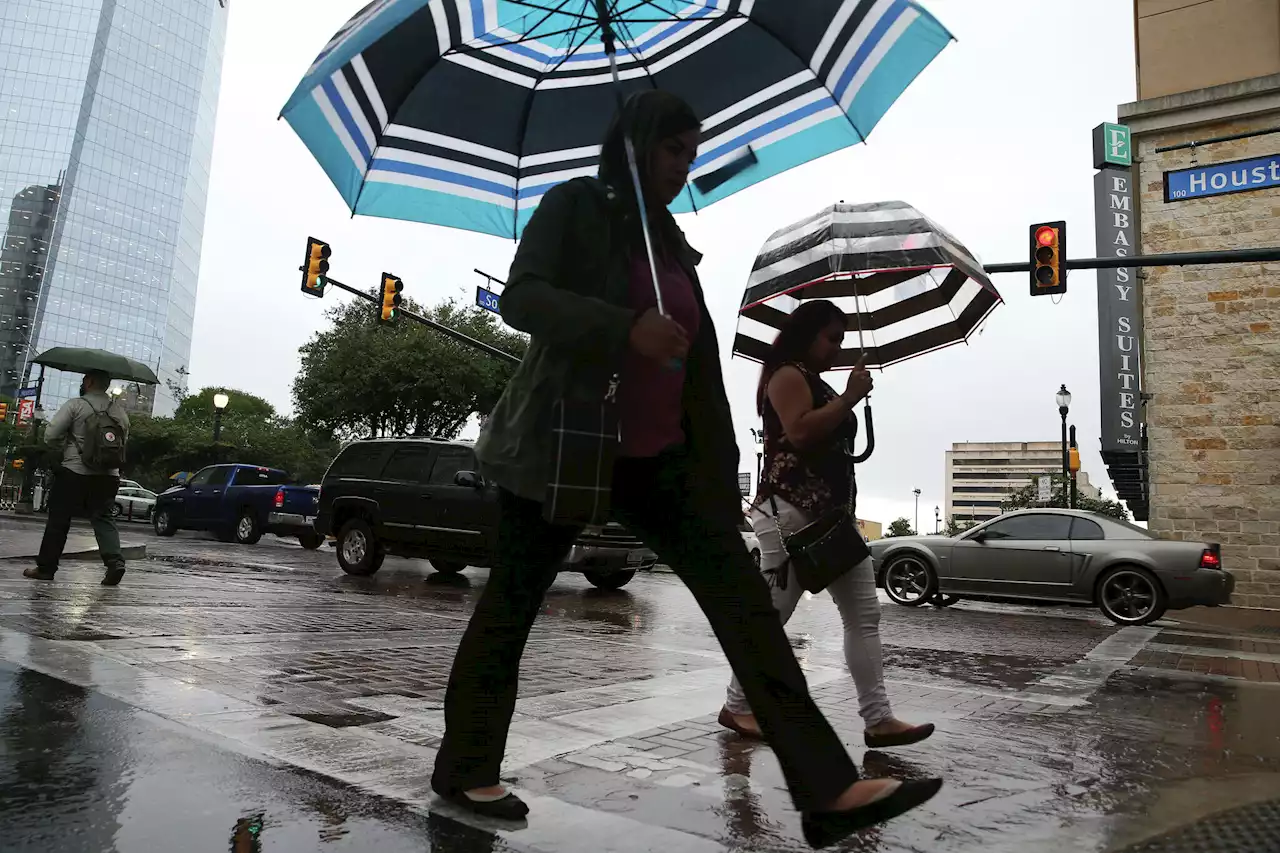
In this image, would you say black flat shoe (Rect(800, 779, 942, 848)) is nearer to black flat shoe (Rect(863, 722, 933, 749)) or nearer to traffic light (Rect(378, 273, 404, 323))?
black flat shoe (Rect(863, 722, 933, 749))

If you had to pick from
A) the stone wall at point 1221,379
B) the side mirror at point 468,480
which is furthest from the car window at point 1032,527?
the side mirror at point 468,480

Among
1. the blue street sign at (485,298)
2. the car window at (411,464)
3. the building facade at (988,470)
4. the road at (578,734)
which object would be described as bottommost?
the road at (578,734)

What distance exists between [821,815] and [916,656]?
5230 millimetres

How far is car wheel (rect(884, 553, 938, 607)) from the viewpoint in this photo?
1295 centimetres

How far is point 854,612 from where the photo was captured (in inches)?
146

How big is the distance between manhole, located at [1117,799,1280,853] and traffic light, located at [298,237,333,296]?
57.7ft

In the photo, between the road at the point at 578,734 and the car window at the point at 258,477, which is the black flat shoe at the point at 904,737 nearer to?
the road at the point at 578,734

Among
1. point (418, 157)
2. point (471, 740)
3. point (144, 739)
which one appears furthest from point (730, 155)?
point (144, 739)

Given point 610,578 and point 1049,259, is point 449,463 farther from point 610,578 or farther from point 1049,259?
point 1049,259

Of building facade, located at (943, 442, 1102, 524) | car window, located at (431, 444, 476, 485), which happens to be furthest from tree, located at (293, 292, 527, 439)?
building facade, located at (943, 442, 1102, 524)

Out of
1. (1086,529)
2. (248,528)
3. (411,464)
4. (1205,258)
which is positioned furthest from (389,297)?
(1205,258)

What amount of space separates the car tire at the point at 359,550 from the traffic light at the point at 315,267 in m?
6.93

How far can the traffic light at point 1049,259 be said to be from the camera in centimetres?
1289

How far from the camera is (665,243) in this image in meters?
2.51
